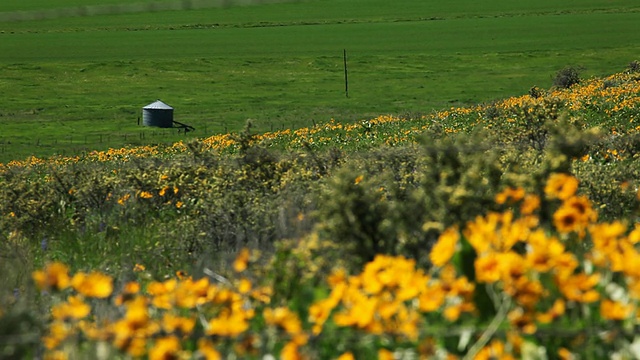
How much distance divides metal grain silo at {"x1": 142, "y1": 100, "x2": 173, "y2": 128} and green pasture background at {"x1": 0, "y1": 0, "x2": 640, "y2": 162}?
29.3 inches

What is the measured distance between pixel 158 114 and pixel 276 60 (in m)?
25.3

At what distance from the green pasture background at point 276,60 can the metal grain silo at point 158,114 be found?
743mm

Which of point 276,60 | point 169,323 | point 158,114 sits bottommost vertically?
point 158,114

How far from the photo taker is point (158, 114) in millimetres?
47500

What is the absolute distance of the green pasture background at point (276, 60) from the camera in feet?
162

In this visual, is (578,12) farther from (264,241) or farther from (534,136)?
(264,241)

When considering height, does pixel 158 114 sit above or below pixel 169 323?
below

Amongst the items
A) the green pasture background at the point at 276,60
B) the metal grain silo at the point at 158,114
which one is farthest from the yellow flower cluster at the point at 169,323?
the metal grain silo at the point at 158,114

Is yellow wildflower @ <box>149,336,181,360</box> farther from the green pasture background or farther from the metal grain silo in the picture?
the metal grain silo

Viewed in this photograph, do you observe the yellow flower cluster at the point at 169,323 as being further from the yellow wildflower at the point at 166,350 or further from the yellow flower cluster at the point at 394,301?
the yellow flower cluster at the point at 394,301

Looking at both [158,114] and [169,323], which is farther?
[158,114]

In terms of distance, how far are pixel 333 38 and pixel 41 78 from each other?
2560cm

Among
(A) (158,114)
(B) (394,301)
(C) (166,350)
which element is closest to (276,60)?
(A) (158,114)

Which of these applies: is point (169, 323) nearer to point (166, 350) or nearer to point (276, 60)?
point (166, 350)
